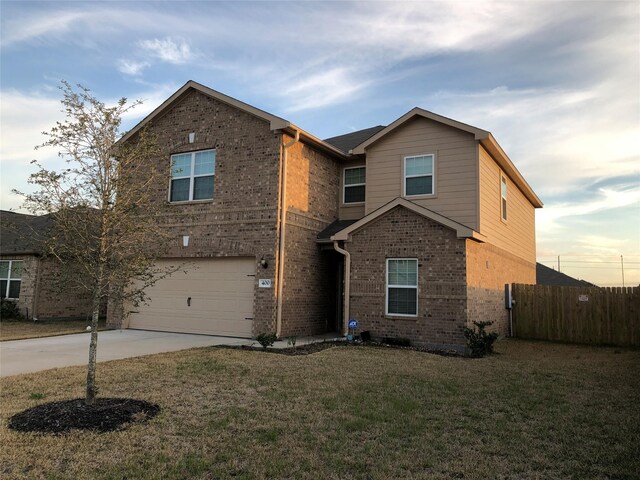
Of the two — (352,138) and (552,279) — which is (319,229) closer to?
(352,138)

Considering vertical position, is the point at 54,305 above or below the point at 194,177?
below

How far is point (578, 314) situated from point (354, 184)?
852 cm

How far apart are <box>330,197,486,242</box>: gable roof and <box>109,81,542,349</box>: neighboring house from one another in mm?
34

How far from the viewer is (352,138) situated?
18.1 meters

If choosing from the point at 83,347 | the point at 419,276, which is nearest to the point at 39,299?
the point at 83,347

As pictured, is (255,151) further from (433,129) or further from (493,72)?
(493,72)

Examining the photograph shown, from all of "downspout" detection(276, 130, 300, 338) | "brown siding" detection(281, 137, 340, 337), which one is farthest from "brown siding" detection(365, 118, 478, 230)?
"downspout" detection(276, 130, 300, 338)

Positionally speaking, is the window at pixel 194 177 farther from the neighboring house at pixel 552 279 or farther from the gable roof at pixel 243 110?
the neighboring house at pixel 552 279

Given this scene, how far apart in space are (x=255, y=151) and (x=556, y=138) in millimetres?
10139

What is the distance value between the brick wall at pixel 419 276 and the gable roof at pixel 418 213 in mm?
163

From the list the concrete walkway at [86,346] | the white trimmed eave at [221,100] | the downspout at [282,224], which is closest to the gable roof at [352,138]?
the downspout at [282,224]

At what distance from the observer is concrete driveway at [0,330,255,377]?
896 cm

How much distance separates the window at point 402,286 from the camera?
12.6m

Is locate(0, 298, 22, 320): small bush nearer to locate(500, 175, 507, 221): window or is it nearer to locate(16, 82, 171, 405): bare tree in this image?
locate(16, 82, 171, 405): bare tree
